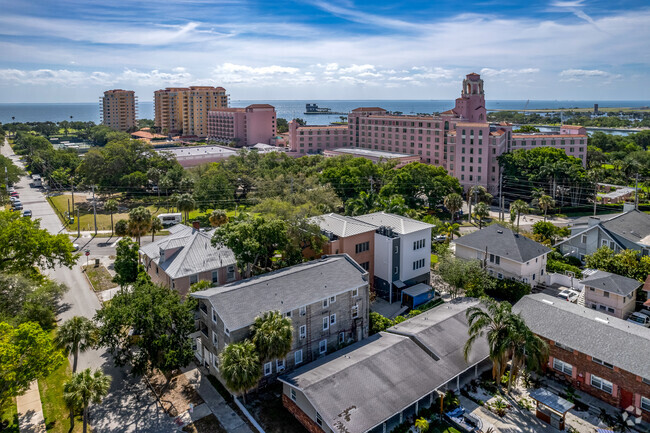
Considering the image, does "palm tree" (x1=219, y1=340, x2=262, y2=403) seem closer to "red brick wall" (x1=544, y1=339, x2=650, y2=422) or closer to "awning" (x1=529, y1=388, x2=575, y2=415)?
"awning" (x1=529, y1=388, x2=575, y2=415)

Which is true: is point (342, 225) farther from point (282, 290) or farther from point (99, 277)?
point (99, 277)

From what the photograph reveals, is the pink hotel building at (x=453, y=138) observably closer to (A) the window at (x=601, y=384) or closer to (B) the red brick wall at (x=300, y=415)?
(A) the window at (x=601, y=384)

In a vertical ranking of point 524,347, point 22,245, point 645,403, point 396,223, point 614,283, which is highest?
point 396,223

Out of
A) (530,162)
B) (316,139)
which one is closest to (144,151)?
(316,139)

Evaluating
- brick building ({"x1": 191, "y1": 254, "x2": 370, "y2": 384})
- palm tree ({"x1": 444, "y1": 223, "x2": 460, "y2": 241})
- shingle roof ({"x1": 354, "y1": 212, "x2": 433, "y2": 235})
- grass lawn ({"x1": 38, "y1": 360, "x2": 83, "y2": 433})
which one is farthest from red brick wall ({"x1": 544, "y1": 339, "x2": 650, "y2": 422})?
palm tree ({"x1": 444, "y1": 223, "x2": 460, "y2": 241})

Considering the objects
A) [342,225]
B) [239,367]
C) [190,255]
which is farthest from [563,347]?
[190,255]

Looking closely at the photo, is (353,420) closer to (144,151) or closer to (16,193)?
(144,151)
